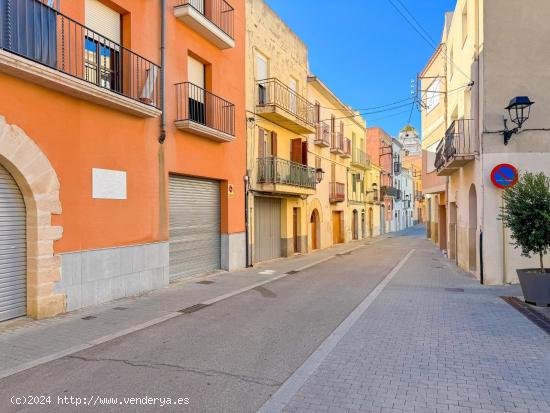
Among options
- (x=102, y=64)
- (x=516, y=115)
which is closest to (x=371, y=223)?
(x=516, y=115)

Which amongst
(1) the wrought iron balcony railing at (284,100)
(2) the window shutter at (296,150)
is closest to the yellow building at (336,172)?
(1) the wrought iron balcony railing at (284,100)

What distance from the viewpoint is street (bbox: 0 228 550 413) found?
13.4 feet

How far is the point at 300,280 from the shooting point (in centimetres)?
1166

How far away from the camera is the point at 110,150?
854cm

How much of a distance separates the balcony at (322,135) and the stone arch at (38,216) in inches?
646

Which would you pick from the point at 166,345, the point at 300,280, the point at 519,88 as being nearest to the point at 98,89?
the point at 166,345

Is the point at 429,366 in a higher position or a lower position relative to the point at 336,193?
lower

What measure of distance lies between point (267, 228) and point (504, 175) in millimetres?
9253

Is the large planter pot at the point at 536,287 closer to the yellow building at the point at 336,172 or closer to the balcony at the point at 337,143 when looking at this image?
the yellow building at the point at 336,172

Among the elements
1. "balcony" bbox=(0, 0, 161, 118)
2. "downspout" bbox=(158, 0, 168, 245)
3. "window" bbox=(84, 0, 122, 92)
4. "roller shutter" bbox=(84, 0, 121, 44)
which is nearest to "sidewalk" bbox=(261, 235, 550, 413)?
"downspout" bbox=(158, 0, 168, 245)

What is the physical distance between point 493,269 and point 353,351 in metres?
7.09

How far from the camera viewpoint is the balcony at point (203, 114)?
10766 millimetres

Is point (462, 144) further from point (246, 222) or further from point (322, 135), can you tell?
point (322, 135)

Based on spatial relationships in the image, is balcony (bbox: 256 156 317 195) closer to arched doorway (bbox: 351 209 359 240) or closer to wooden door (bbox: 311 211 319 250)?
wooden door (bbox: 311 211 319 250)
